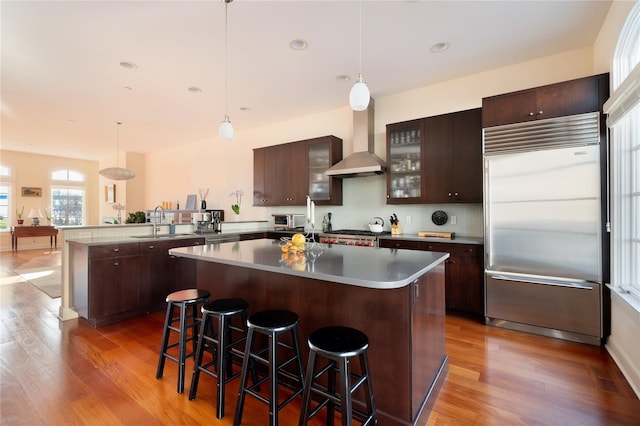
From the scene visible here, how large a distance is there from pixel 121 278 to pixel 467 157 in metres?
4.26

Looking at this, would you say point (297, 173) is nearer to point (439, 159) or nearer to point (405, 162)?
point (405, 162)

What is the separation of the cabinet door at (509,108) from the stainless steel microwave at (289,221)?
3145mm

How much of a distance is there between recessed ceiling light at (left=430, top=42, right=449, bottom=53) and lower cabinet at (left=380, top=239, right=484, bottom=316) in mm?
2118

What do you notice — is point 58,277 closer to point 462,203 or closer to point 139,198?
point 139,198

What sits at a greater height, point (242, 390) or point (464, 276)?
point (464, 276)

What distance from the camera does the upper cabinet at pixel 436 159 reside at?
3.40 m

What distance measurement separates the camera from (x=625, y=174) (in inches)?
92.4

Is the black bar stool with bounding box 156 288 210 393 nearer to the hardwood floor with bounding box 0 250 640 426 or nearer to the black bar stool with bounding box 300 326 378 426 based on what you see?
the hardwood floor with bounding box 0 250 640 426

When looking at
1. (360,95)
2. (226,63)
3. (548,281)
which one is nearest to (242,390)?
(360,95)

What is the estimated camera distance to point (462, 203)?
3531 mm

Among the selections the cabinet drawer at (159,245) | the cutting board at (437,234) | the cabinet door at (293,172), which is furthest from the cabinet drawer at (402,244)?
the cabinet drawer at (159,245)

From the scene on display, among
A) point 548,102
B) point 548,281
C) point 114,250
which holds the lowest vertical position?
point 548,281

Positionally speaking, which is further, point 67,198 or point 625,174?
point 67,198

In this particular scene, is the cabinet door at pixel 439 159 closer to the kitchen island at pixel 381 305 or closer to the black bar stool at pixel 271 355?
the kitchen island at pixel 381 305
